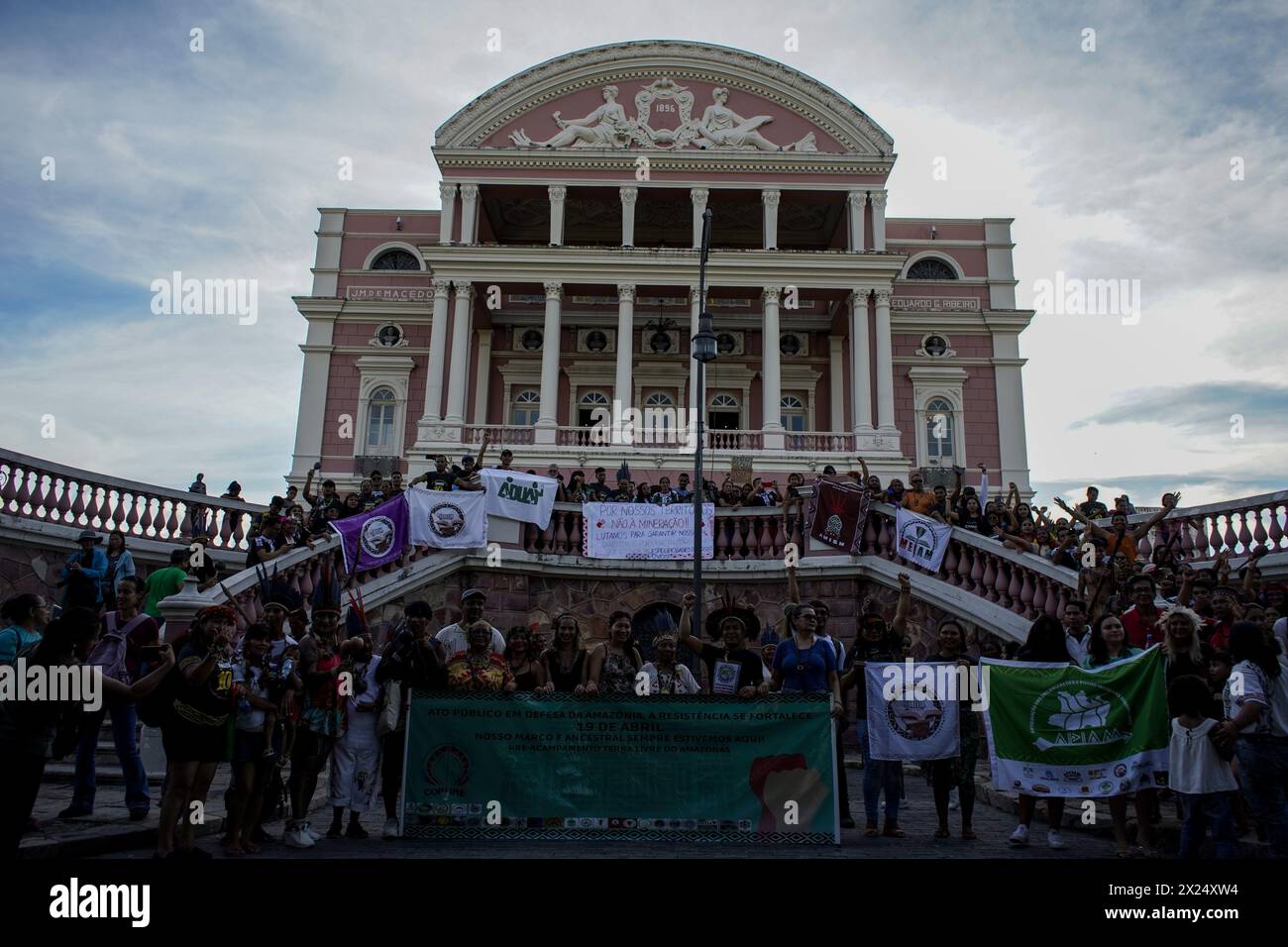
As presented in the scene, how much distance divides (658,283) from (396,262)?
1014 centimetres

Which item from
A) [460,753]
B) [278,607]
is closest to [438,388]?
[278,607]

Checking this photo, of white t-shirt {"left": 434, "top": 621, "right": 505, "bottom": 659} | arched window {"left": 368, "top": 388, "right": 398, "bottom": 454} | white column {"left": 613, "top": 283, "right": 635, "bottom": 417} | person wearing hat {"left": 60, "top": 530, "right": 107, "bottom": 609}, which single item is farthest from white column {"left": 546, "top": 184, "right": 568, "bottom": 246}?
white t-shirt {"left": 434, "top": 621, "right": 505, "bottom": 659}

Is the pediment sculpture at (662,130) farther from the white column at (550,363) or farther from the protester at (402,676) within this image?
the protester at (402,676)

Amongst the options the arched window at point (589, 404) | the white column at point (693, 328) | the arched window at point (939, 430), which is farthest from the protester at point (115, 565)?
the arched window at point (939, 430)

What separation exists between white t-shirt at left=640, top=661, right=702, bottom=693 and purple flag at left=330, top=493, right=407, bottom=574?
6.42m

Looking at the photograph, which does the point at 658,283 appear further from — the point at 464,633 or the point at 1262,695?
the point at 1262,695

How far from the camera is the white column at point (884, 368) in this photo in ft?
89.1

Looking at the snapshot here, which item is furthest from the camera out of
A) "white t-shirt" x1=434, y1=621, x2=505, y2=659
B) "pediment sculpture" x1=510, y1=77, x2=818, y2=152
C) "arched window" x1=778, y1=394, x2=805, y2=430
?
"arched window" x1=778, y1=394, x2=805, y2=430

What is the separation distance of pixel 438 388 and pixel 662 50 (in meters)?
13.7

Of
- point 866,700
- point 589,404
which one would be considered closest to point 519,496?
point 866,700

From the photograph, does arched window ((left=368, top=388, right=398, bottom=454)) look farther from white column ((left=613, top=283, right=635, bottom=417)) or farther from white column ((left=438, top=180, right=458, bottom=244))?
white column ((left=613, top=283, right=635, bottom=417))

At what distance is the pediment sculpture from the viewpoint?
98.1ft

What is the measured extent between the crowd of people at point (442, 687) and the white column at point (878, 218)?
2085 centimetres

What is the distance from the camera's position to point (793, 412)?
3141cm
